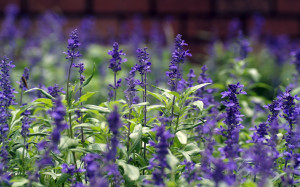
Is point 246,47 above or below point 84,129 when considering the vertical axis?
above

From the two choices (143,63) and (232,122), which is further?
(143,63)

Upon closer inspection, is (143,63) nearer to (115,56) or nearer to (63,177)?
(115,56)

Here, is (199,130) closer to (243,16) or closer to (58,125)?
(58,125)

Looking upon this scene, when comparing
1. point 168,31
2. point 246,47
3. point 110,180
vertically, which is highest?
point 168,31

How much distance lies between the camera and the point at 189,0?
25.8ft

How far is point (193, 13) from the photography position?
788 cm

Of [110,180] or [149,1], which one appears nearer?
[110,180]

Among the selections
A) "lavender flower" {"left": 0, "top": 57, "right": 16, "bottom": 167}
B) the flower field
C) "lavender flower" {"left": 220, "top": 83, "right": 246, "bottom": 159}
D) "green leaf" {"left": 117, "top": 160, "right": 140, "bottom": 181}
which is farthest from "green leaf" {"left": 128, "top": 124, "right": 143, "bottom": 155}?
"lavender flower" {"left": 0, "top": 57, "right": 16, "bottom": 167}

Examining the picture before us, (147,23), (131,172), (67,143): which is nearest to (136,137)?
(131,172)

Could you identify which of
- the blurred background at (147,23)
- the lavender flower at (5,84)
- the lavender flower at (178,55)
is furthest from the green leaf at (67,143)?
the blurred background at (147,23)

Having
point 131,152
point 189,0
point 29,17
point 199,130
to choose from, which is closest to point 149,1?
point 189,0

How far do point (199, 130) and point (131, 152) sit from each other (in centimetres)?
76

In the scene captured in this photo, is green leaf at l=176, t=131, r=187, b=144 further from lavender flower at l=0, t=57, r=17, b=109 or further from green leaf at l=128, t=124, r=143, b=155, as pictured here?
lavender flower at l=0, t=57, r=17, b=109

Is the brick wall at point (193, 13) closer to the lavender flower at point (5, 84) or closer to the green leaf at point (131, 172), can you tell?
the lavender flower at point (5, 84)
